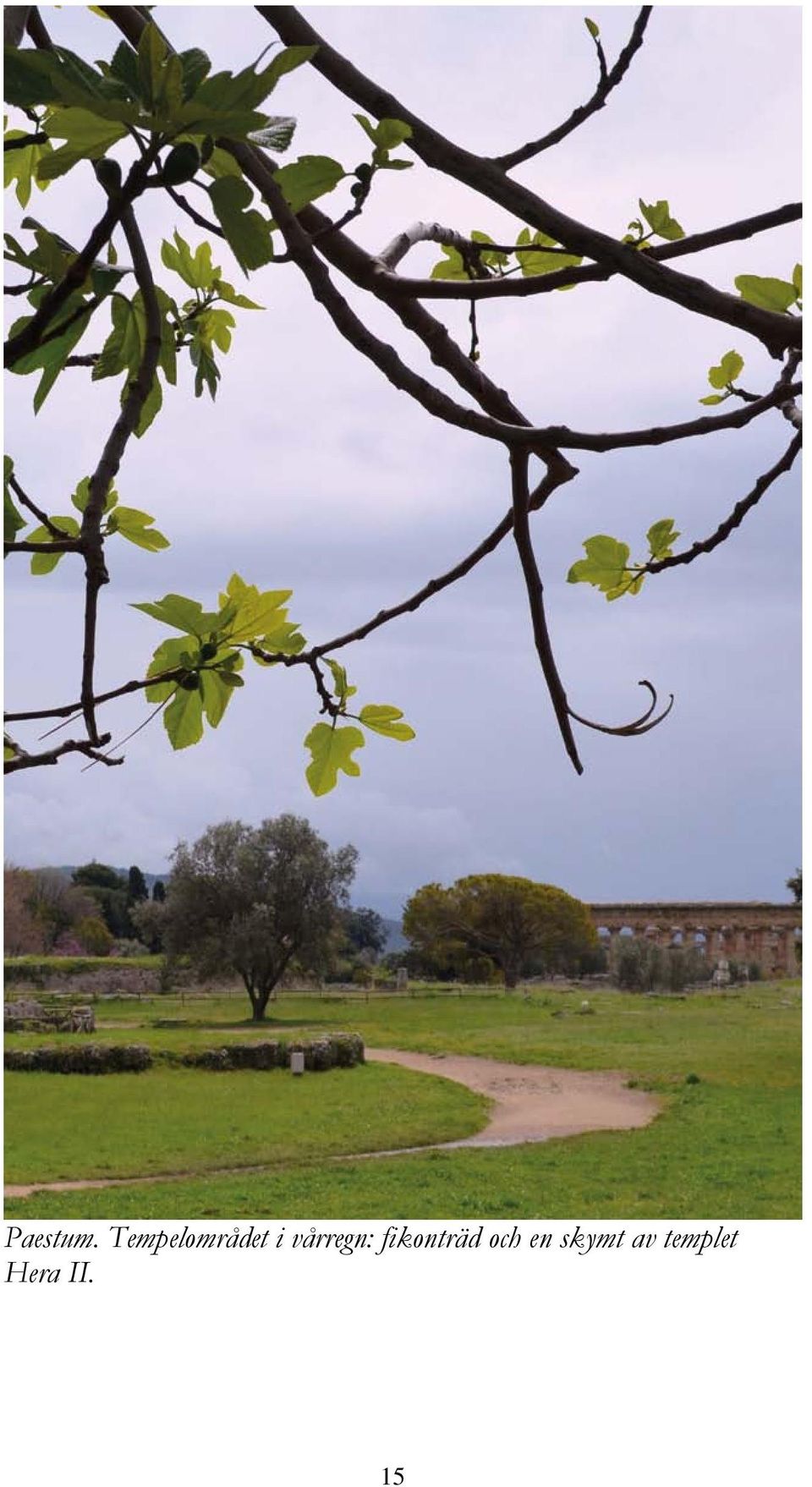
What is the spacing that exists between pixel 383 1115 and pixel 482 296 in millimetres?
16376

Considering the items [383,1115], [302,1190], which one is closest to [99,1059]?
[383,1115]

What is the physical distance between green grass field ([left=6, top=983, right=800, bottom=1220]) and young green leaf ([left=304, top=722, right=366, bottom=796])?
388 inches

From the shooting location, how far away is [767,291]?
78cm

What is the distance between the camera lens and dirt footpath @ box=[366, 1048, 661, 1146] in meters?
15.9

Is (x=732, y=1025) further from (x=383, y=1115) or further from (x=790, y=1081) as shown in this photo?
(x=383, y=1115)

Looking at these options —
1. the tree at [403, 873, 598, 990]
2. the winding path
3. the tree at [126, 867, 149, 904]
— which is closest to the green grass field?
the winding path

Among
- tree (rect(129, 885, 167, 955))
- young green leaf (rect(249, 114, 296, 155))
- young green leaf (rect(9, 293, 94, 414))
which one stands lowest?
tree (rect(129, 885, 167, 955))

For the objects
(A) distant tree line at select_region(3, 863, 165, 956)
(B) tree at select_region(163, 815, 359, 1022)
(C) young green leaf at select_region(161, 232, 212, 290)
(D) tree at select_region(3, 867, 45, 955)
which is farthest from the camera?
(A) distant tree line at select_region(3, 863, 165, 956)

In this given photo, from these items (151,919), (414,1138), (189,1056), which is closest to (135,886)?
(151,919)

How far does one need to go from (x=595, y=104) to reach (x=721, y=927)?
38.7m

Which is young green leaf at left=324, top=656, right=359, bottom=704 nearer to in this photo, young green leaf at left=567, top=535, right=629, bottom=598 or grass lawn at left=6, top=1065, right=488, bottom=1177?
young green leaf at left=567, top=535, right=629, bottom=598

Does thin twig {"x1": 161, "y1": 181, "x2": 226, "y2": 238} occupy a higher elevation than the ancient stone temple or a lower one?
higher

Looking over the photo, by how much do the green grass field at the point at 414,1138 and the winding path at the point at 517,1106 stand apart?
24cm

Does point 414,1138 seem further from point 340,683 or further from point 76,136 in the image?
point 76,136
